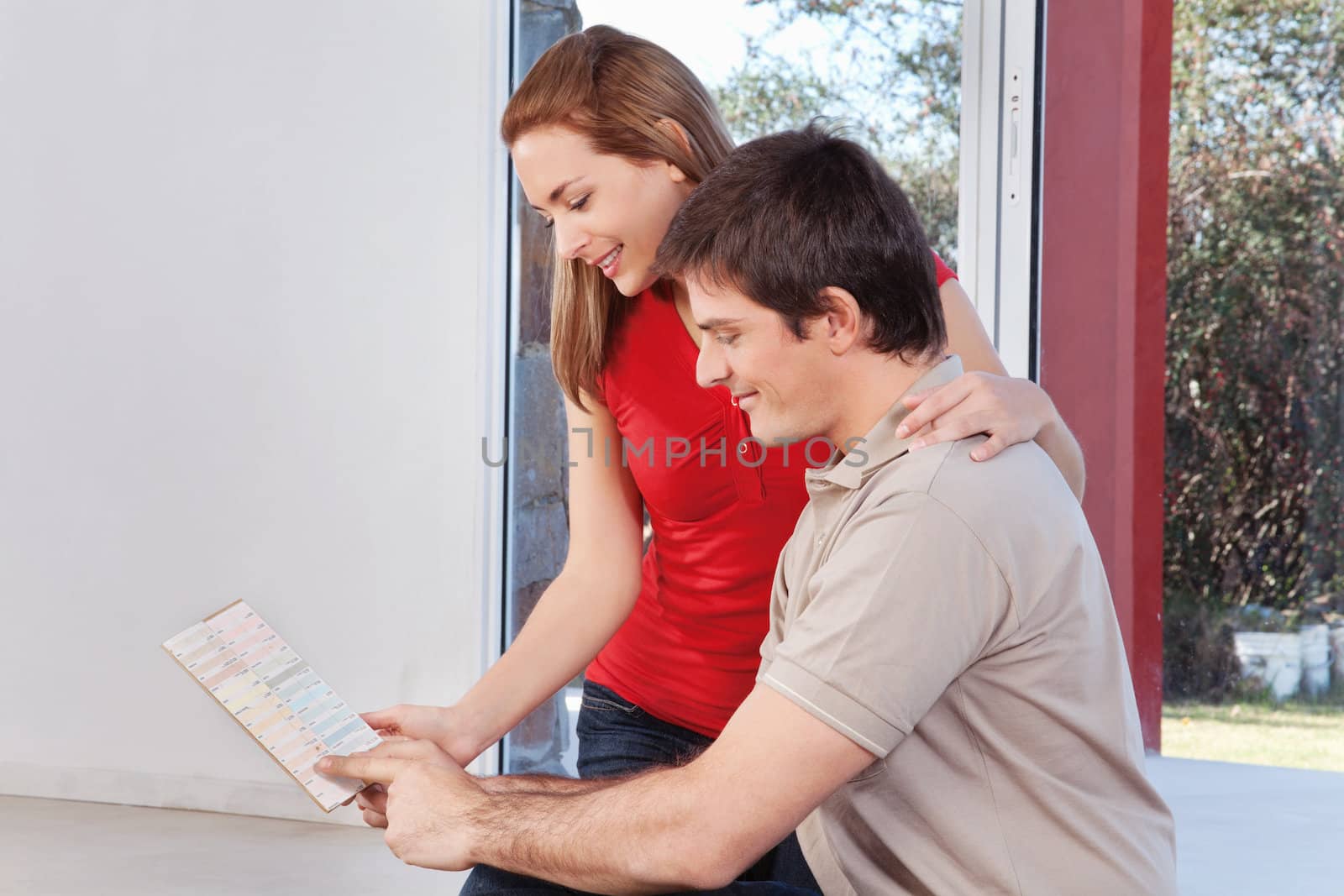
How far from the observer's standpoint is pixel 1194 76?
216 centimetres

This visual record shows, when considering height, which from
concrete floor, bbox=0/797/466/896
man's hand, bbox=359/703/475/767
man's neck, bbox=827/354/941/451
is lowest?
concrete floor, bbox=0/797/466/896

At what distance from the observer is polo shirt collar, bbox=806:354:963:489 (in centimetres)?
101

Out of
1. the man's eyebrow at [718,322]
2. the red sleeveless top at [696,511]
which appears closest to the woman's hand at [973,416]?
the man's eyebrow at [718,322]

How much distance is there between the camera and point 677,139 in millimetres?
1436

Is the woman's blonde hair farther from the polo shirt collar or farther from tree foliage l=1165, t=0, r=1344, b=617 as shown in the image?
tree foliage l=1165, t=0, r=1344, b=617

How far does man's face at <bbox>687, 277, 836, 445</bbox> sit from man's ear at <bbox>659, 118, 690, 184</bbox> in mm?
360

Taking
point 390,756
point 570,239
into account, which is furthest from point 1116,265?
point 390,756

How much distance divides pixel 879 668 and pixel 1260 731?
1.65 meters

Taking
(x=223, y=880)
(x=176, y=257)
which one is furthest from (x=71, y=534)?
(x=223, y=880)

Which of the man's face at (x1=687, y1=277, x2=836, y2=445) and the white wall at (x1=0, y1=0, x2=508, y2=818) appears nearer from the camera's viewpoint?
the man's face at (x1=687, y1=277, x2=836, y2=445)

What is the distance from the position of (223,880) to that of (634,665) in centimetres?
111

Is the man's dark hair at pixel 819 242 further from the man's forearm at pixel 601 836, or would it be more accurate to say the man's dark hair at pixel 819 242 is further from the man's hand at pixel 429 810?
A: the man's hand at pixel 429 810

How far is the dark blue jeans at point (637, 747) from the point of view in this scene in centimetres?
139

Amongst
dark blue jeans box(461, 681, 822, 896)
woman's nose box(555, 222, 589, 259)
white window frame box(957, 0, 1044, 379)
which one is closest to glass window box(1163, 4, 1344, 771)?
white window frame box(957, 0, 1044, 379)
